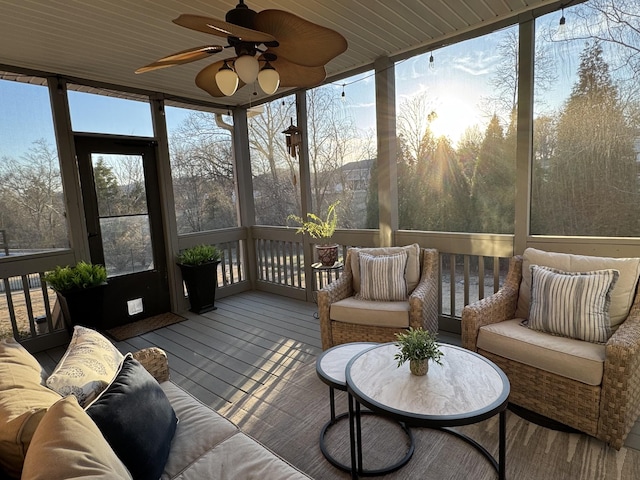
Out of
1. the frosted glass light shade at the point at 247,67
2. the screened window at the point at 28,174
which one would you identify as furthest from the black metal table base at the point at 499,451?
the screened window at the point at 28,174

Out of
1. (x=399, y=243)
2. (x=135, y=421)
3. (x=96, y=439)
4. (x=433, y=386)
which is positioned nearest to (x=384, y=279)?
(x=399, y=243)

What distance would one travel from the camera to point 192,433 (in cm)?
151

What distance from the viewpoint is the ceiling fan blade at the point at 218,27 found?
1.43m

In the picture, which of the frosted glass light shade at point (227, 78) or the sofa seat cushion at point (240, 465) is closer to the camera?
the sofa seat cushion at point (240, 465)

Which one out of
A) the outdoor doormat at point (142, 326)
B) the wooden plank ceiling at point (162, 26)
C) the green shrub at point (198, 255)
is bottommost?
the outdoor doormat at point (142, 326)

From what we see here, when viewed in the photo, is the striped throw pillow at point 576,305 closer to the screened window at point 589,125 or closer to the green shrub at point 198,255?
the screened window at point 589,125

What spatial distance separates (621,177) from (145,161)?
4712 mm

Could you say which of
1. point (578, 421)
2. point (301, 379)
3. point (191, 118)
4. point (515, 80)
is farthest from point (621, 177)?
point (191, 118)

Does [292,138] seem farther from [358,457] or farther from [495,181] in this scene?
[358,457]

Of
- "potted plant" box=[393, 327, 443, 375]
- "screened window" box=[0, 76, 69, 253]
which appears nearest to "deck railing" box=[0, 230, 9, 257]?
"screened window" box=[0, 76, 69, 253]

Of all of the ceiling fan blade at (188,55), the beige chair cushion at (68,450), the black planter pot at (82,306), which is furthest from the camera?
the black planter pot at (82,306)

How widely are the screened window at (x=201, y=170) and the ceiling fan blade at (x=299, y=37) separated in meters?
3.12

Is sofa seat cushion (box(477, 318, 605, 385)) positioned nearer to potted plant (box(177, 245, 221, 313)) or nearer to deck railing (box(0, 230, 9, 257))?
potted plant (box(177, 245, 221, 313))

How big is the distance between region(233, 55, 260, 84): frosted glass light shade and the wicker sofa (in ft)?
4.82
